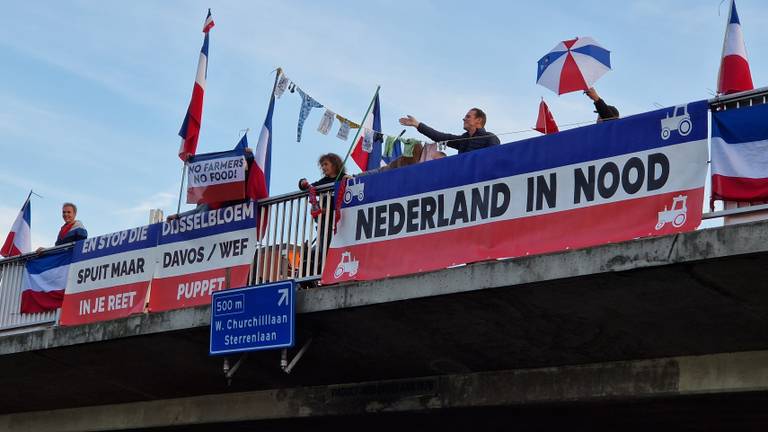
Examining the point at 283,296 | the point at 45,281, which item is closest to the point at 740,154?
the point at 283,296

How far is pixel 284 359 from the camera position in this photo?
12188 mm

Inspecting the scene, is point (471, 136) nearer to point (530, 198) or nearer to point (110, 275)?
point (530, 198)

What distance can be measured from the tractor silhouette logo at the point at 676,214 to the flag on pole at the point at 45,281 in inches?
339

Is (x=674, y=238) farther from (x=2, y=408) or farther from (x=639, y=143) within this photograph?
(x=2, y=408)

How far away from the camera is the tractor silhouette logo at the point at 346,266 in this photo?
12070 mm

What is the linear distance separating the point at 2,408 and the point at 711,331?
1181 centimetres

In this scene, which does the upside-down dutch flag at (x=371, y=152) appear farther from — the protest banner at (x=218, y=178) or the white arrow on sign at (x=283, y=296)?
the white arrow on sign at (x=283, y=296)

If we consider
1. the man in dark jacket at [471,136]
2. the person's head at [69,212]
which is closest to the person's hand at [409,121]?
the man in dark jacket at [471,136]

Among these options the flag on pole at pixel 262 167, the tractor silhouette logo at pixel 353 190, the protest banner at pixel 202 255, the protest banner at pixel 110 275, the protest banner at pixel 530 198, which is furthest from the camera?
the protest banner at pixel 110 275

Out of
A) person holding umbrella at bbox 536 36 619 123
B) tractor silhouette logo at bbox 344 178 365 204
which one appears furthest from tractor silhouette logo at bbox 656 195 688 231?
tractor silhouette logo at bbox 344 178 365 204

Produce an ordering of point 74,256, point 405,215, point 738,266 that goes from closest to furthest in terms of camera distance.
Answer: point 738,266 → point 405,215 → point 74,256

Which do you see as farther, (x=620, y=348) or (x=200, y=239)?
(x=200, y=239)

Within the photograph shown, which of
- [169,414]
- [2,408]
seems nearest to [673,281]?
[169,414]

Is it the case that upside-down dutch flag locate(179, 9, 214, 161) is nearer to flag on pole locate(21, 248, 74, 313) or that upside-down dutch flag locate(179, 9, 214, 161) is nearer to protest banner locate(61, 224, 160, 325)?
protest banner locate(61, 224, 160, 325)
